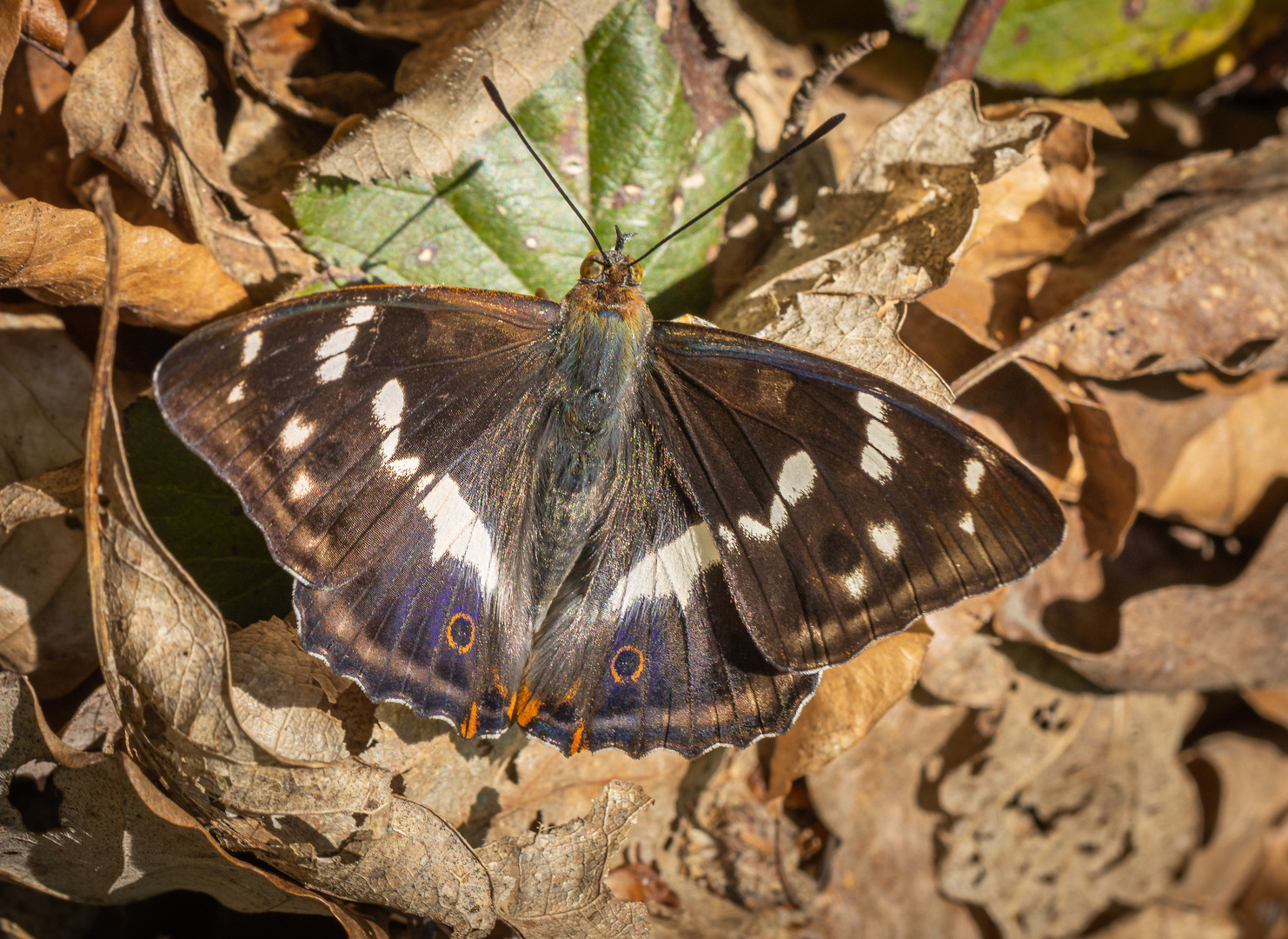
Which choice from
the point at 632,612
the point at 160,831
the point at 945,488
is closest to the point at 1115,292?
the point at 945,488

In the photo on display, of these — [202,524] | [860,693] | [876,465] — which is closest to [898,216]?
[876,465]

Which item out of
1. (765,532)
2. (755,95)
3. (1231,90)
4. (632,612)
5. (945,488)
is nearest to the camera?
(945,488)

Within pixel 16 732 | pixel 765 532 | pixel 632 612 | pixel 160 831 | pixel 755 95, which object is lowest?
pixel 160 831

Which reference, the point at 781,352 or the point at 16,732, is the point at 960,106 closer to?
the point at 781,352

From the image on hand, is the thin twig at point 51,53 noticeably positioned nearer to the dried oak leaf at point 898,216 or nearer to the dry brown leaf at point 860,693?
the dried oak leaf at point 898,216

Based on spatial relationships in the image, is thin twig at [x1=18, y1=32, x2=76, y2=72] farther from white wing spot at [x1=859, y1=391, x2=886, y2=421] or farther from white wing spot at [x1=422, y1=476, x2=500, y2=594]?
white wing spot at [x1=859, y1=391, x2=886, y2=421]

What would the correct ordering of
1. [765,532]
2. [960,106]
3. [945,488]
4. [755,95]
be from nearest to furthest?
[945,488]
[765,532]
[960,106]
[755,95]

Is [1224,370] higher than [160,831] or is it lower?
higher

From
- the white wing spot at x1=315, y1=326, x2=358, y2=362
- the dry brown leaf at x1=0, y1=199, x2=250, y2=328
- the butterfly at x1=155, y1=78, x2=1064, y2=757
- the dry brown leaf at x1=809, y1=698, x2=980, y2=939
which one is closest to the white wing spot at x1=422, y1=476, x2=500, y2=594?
the butterfly at x1=155, y1=78, x2=1064, y2=757
